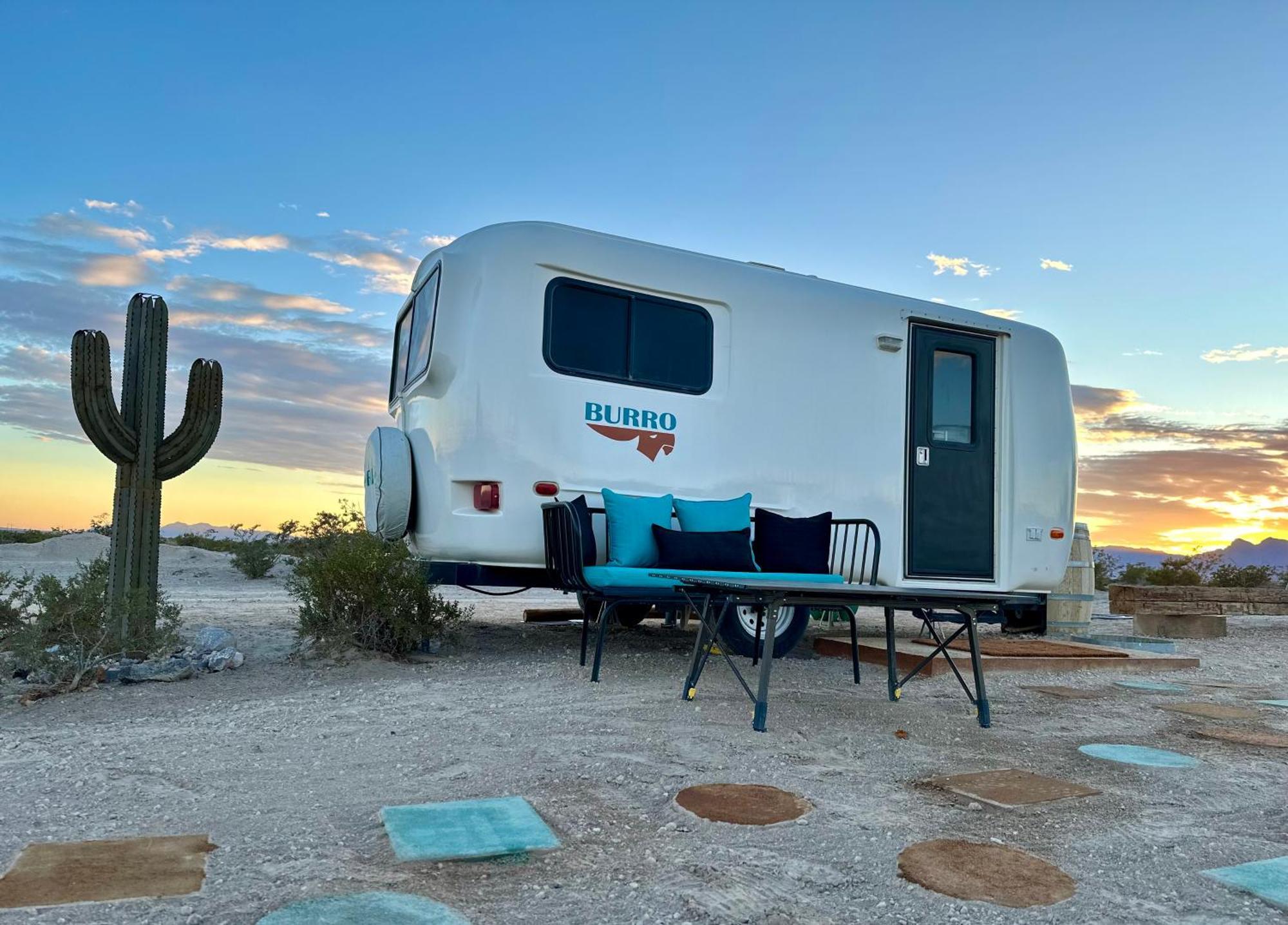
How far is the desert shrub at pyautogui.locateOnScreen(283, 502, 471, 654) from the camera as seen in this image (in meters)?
5.62

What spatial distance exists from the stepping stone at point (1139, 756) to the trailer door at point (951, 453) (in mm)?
3282

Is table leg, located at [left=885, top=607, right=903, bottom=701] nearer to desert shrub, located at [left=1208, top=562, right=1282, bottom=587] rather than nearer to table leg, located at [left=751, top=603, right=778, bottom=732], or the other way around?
table leg, located at [left=751, top=603, right=778, bottom=732]

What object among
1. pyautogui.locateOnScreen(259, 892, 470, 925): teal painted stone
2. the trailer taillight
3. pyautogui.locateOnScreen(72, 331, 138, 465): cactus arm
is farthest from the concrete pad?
pyautogui.locateOnScreen(259, 892, 470, 925): teal painted stone

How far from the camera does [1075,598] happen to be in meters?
8.86

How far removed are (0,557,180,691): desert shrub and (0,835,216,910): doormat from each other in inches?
98.4

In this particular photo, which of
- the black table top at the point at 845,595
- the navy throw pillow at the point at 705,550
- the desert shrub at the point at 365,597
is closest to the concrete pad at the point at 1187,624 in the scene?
the navy throw pillow at the point at 705,550

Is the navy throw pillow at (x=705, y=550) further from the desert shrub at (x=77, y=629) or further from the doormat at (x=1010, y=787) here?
the desert shrub at (x=77, y=629)

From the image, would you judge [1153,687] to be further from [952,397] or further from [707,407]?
[707,407]

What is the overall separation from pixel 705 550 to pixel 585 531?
2.49 ft

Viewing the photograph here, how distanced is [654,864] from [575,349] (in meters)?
3.98

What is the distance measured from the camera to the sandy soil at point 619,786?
90.3 inches

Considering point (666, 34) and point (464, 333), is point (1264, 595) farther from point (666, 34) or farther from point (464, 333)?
point (464, 333)

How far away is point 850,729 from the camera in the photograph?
13.9 feet

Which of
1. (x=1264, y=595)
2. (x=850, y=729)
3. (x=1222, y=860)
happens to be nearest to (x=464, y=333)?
(x=850, y=729)
